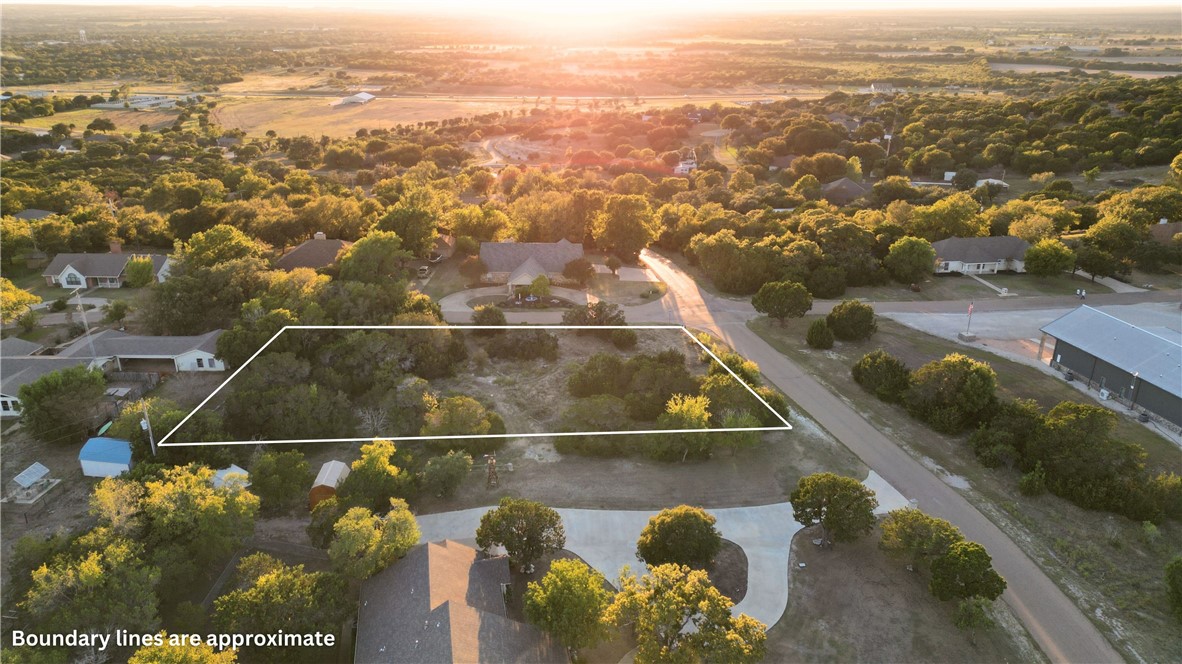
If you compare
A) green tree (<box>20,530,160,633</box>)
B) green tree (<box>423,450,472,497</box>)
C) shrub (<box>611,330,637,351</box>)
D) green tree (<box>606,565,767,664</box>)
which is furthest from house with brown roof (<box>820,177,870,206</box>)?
green tree (<box>20,530,160,633</box>)

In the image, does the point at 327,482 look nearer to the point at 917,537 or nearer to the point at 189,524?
the point at 189,524

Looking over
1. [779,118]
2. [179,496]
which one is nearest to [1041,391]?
[179,496]

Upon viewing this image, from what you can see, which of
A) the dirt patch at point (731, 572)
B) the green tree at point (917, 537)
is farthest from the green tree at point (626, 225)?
the green tree at point (917, 537)

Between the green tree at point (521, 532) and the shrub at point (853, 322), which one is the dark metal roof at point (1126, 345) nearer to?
the shrub at point (853, 322)

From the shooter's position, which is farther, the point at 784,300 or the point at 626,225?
the point at 626,225

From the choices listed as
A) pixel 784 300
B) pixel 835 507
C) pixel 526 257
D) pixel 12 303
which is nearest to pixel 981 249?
pixel 784 300

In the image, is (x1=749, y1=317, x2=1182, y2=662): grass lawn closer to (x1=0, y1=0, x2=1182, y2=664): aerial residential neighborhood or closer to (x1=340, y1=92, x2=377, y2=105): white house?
(x1=0, y1=0, x2=1182, y2=664): aerial residential neighborhood
